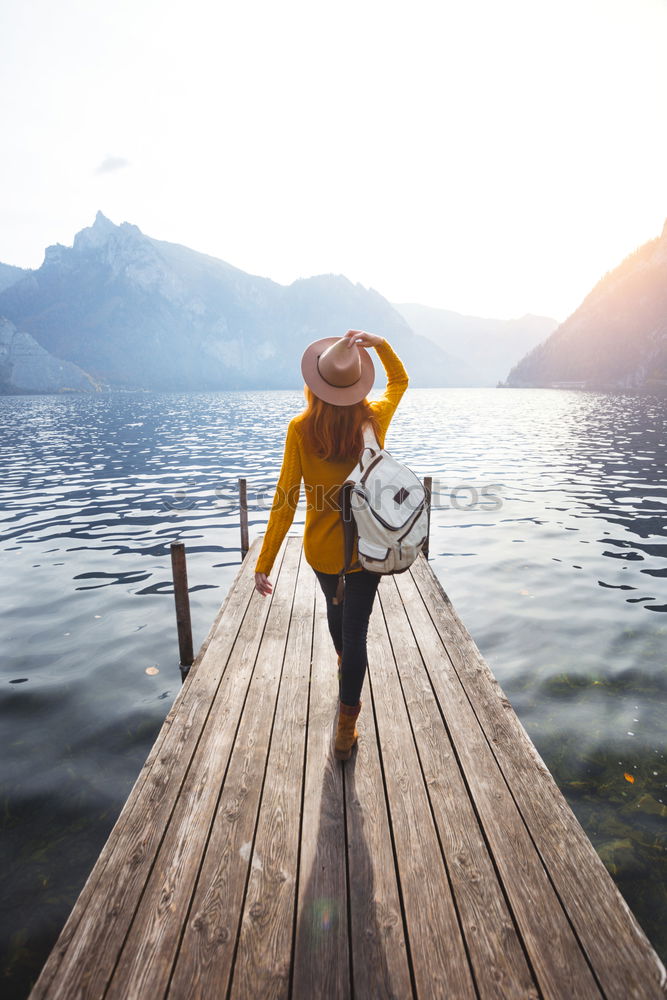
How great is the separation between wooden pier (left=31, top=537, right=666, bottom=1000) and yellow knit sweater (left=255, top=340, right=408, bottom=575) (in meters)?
1.38

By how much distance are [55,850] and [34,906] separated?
47 centimetres

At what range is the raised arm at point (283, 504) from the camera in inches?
107

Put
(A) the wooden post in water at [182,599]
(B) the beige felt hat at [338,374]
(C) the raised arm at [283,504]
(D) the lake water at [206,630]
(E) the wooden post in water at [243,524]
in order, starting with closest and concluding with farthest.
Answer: (B) the beige felt hat at [338,374] → (C) the raised arm at [283,504] → (D) the lake water at [206,630] → (A) the wooden post in water at [182,599] → (E) the wooden post in water at [243,524]

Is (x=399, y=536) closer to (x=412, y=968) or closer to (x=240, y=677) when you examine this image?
(x=412, y=968)

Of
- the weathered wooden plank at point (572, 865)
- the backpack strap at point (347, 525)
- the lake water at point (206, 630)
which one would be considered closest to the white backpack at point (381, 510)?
the backpack strap at point (347, 525)

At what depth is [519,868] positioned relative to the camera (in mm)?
2375

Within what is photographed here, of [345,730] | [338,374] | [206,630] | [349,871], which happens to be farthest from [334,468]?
[206,630]

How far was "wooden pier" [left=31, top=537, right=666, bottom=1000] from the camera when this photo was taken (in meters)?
1.93

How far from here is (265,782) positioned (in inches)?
117

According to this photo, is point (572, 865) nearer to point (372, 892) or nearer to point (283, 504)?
point (372, 892)

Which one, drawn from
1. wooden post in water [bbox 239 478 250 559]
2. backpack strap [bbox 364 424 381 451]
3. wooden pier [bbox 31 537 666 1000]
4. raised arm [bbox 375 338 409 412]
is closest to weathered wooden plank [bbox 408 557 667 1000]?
wooden pier [bbox 31 537 666 1000]

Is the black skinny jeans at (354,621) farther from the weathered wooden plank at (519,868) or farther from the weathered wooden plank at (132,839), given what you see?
the weathered wooden plank at (132,839)

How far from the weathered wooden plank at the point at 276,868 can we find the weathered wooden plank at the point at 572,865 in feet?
3.82

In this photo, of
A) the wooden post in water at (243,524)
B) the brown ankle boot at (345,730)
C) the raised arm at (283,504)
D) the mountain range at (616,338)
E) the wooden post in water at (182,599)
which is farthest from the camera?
the mountain range at (616,338)
